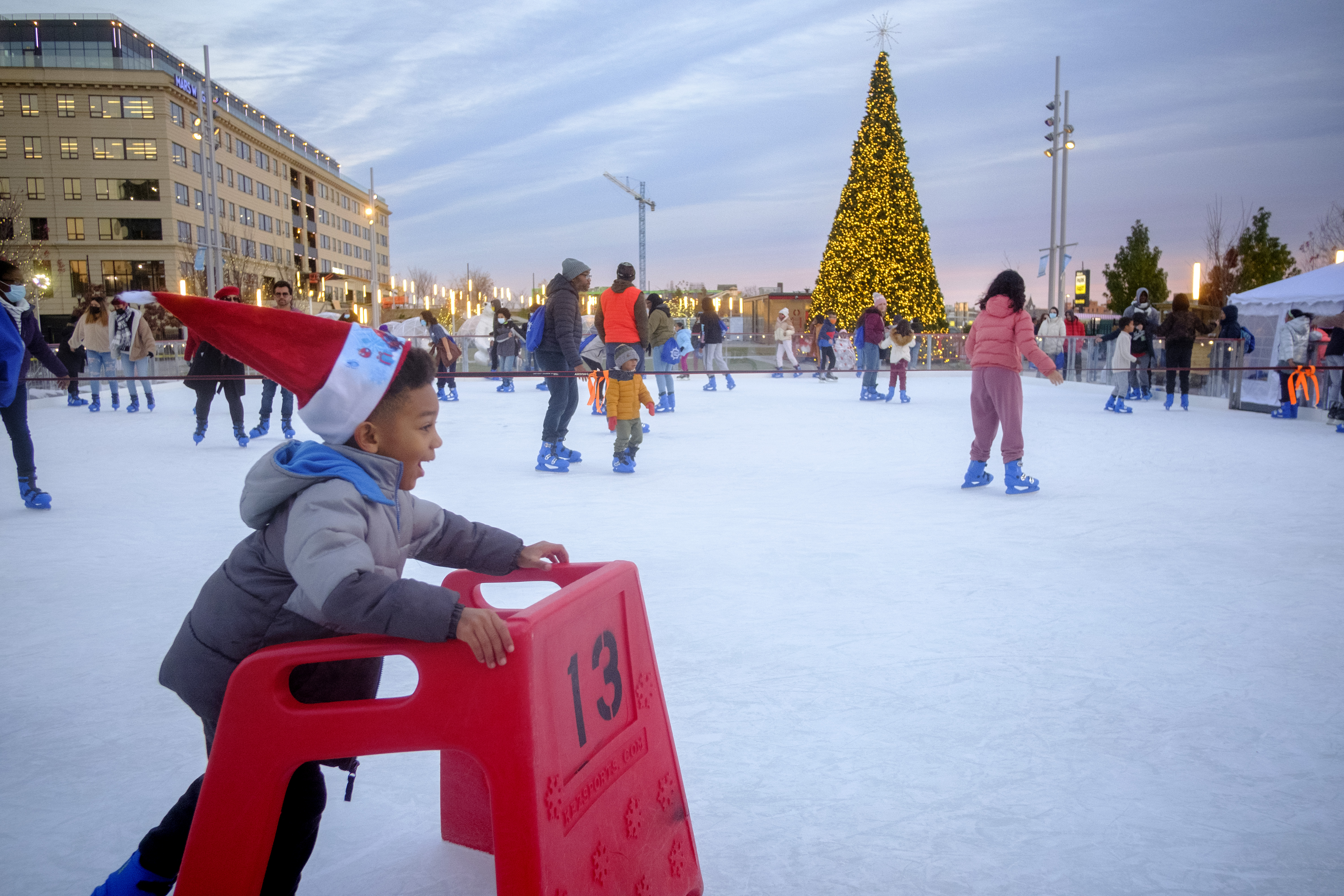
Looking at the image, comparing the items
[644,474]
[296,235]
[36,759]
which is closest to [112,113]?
[296,235]

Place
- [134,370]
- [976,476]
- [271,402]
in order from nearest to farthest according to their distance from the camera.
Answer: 1. [976,476]
2. [271,402]
3. [134,370]

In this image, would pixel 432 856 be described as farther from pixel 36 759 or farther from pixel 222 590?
pixel 36 759

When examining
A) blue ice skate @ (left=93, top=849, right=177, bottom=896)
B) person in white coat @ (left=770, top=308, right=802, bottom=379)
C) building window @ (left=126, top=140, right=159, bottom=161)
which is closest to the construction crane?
building window @ (left=126, top=140, right=159, bottom=161)

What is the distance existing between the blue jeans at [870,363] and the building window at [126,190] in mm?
52279

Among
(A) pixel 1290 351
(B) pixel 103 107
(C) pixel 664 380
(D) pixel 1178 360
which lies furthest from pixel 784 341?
(B) pixel 103 107

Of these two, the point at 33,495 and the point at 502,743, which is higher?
the point at 502,743

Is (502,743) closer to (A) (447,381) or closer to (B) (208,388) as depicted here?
(B) (208,388)

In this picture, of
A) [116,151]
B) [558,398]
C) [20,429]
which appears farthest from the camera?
[116,151]

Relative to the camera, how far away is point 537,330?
7.19 metres

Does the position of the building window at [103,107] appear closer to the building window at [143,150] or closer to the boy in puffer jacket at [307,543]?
the building window at [143,150]

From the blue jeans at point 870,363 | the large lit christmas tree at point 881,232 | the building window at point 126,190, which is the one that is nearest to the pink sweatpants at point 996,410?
the blue jeans at point 870,363

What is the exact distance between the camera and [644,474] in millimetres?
6961

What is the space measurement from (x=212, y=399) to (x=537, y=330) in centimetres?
382

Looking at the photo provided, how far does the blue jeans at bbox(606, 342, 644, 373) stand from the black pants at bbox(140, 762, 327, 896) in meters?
5.43
